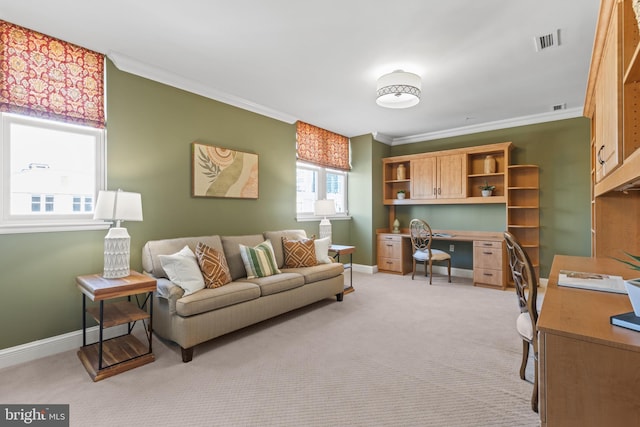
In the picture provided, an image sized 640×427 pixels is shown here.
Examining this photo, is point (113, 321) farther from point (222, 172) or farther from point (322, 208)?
point (322, 208)

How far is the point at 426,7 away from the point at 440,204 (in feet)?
13.4

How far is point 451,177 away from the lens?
17.7 ft

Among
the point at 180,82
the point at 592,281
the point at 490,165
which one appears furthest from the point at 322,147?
the point at 592,281

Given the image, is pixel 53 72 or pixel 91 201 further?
pixel 91 201

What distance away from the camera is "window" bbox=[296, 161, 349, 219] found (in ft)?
17.1

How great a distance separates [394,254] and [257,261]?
3.11m

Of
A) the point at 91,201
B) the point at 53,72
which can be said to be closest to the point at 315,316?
the point at 91,201

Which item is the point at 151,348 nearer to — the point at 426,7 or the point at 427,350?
the point at 427,350

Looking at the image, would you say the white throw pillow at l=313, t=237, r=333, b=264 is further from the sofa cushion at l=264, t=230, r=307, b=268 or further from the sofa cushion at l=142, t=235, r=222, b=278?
the sofa cushion at l=142, t=235, r=222, b=278

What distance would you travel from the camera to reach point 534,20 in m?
2.44

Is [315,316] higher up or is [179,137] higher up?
[179,137]

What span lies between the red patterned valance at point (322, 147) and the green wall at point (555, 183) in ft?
7.41

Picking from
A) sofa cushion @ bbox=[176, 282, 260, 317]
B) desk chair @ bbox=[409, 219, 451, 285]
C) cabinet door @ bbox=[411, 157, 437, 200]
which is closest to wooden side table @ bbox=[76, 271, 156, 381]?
sofa cushion @ bbox=[176, 282, 260, 317]

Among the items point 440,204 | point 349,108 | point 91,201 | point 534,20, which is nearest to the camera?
point 534,20
